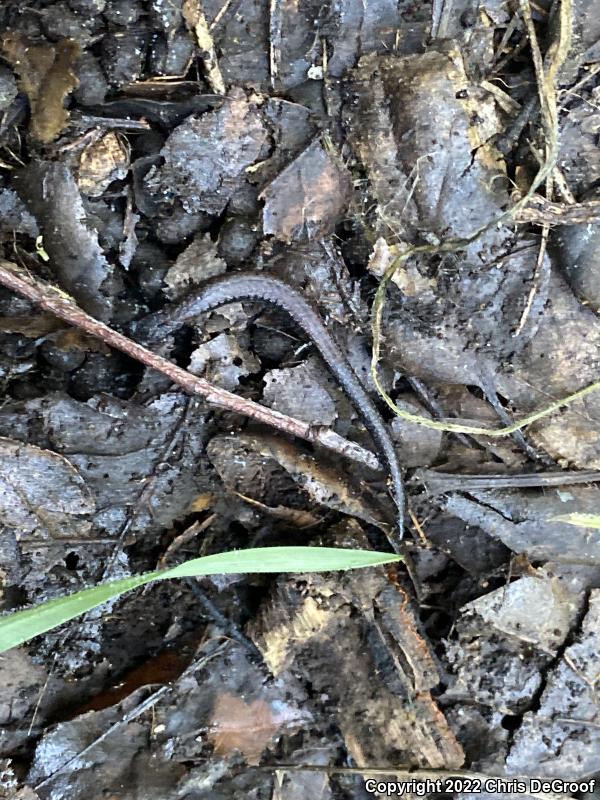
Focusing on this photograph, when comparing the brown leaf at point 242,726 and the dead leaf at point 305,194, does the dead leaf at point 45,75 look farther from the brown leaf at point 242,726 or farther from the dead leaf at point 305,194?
the brown leaf at point 242,726

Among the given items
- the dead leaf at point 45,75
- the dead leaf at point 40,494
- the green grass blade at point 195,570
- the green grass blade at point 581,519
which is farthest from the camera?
the green grass blade at point 581,519

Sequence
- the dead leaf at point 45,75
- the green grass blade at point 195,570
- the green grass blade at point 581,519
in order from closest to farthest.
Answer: the green grass blade at point 195,570, the dead leaf at point 45,75, the green grass blade at point 581,519

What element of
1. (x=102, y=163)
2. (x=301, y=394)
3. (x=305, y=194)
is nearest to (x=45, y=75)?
(x=102, y=163)

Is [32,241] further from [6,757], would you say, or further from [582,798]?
[582,798]

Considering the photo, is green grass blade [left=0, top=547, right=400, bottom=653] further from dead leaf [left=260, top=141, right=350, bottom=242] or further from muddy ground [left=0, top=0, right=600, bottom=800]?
dead leaf [left=260, top=141, right=350, bottom=242]

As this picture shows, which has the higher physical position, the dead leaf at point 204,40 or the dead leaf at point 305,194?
the dead leaf at point 204,40

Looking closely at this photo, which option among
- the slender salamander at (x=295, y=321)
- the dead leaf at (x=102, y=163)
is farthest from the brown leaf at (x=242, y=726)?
the dead leaf at (x=102, y=163)
